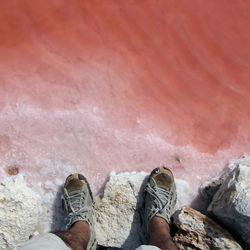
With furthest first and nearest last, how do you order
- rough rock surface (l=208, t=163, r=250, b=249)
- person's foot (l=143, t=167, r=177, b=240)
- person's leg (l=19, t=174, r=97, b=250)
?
person's foot (l=143, t=167, r=177, b=240), person's leg (l=19, t=174, r=97, b=250), rough rock surface (l=208, t=163, r=250, b=249)

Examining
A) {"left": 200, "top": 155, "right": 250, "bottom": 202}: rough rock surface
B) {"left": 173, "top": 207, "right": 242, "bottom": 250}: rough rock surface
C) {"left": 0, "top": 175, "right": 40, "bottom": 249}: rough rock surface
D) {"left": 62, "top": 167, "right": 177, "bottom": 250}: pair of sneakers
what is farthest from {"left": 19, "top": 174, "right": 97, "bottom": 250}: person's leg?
{"left": 200, "top": 155, "right": 250, "bottom": 202}: rough rock surface

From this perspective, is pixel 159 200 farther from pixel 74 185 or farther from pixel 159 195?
pixel 74 185

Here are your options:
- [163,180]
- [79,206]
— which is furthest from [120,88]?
[79,206]

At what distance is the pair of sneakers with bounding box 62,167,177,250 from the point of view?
5.63 ft

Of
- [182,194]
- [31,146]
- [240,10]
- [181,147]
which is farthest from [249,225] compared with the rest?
[240,10]

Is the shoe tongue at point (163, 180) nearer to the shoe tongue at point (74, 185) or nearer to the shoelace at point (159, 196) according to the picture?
the shoelace at point (159, 196)

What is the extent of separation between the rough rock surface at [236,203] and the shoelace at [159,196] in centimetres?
23

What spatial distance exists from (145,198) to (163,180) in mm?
147

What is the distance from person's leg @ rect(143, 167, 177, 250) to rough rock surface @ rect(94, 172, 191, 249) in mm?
77

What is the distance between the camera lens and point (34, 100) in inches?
72.2

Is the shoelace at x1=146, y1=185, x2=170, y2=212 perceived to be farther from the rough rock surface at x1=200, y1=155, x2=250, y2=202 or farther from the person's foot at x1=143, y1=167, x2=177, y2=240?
the rough rock surface at x1=200, y1=155, x2=250, y2=202

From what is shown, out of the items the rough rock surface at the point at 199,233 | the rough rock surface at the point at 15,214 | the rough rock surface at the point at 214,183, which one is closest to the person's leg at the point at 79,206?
the rough rock surface at the point at 15,214

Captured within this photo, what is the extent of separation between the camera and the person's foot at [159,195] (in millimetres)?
1732

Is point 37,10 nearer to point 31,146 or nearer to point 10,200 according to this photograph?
point 31,146
